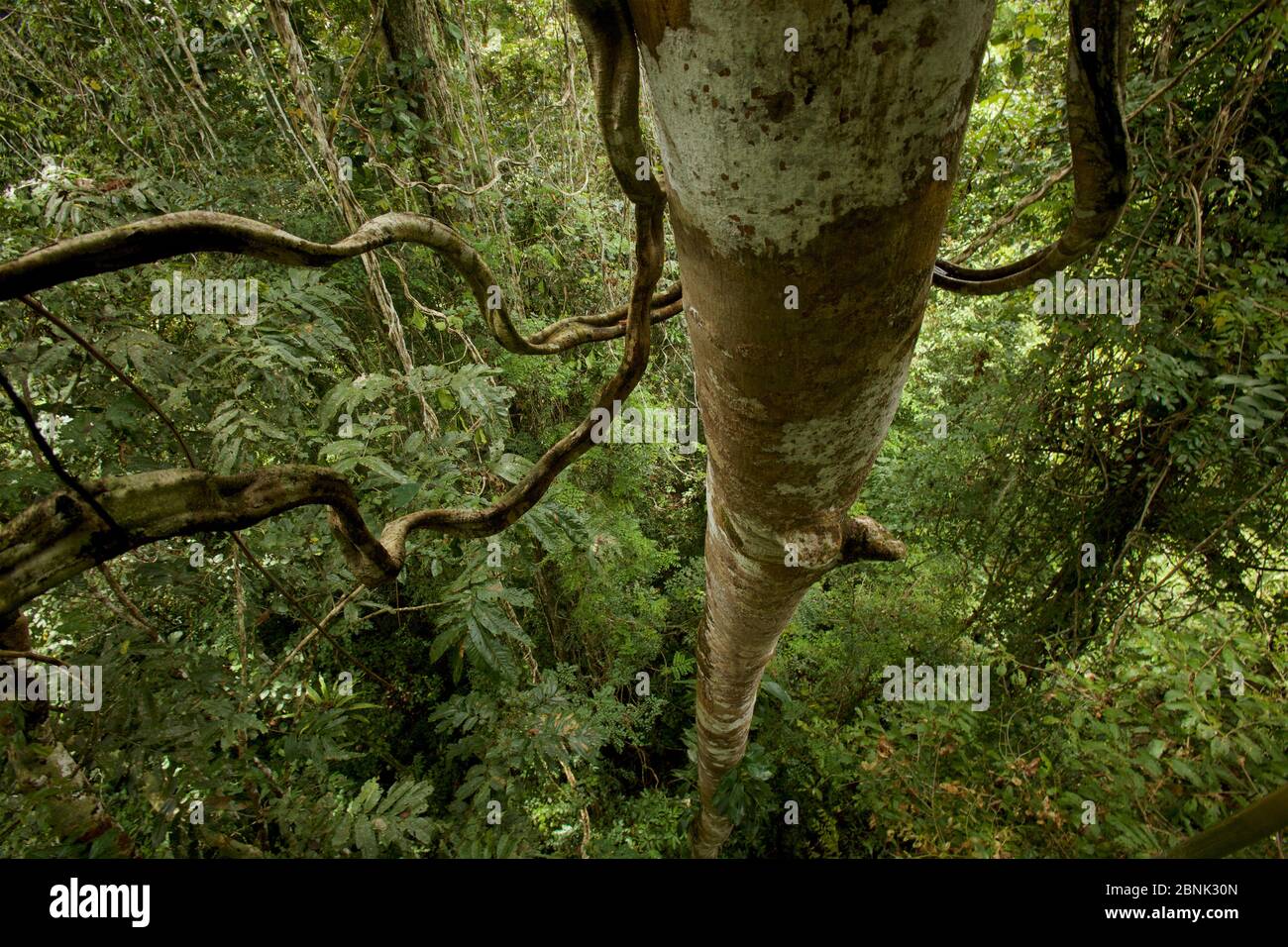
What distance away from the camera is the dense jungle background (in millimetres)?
1891

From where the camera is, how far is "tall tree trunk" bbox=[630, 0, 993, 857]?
40cm

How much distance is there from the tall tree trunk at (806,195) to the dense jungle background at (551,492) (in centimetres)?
115

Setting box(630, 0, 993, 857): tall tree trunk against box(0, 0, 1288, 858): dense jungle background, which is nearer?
box(630, 0, 993, 857): tall tree trunk

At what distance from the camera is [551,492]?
11.8 ft

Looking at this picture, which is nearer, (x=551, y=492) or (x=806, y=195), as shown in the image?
(x=806, y=195)

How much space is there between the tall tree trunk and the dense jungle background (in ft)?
3.78

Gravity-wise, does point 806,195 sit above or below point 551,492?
above

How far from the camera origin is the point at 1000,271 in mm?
1136

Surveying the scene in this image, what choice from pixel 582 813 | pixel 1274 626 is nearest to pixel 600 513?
pixel 582 813

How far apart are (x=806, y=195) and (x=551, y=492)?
10.6ft

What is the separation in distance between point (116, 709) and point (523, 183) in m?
3.81

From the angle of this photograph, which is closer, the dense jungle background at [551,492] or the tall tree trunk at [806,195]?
the tall tree trunk at [806,195]

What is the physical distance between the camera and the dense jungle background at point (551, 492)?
189cm
